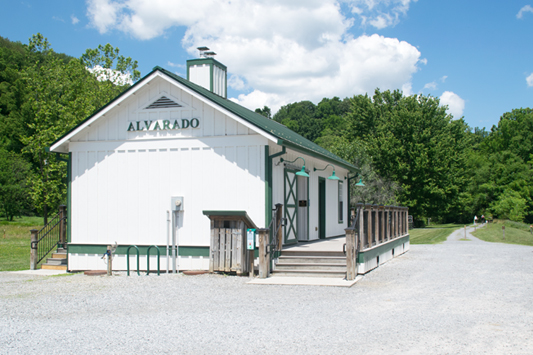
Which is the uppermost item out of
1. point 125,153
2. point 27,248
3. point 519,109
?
point 519,109

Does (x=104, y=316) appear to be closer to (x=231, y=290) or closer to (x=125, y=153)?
(x=231, y=290)

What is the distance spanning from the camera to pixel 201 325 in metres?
6.70

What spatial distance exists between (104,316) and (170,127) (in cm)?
682

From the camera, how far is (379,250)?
1360 centimetres

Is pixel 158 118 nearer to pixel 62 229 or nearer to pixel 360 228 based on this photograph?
pixel 62 229

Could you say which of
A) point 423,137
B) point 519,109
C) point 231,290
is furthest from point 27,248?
point 519,109

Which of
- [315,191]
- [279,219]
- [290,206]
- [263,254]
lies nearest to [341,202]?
[315,191]

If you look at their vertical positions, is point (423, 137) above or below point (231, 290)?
above

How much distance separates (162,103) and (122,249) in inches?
165

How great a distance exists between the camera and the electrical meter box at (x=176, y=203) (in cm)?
1276

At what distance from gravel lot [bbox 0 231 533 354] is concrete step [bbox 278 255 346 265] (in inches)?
34.3

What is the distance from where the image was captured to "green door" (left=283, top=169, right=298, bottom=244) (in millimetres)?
13555

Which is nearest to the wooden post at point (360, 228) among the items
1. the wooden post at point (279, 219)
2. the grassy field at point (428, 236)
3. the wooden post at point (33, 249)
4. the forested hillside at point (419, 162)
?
the wooden post at point (279, 219)

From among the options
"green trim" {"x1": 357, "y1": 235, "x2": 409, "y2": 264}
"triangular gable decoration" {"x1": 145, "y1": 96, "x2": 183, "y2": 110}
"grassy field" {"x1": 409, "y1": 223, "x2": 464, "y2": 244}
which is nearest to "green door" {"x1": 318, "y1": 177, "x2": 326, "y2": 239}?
"green trim" {"x1": 357, "y1": 235, "x2": 409, "y2": 264}
